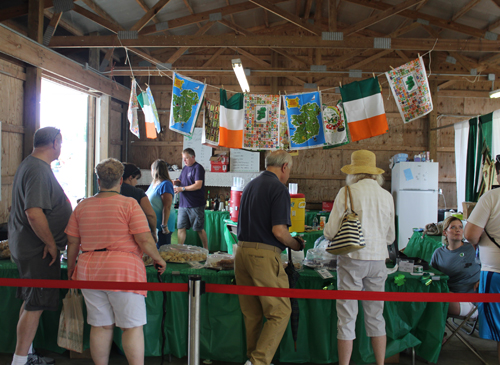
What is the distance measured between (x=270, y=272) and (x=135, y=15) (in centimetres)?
607

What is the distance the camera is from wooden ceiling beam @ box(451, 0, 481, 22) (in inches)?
249

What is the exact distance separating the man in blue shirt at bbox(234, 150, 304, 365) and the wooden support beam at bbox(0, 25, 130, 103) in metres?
3.85

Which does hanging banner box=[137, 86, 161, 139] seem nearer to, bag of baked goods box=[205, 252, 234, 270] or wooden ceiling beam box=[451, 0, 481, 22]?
bag of baked goods box=[205, 252, 234, 270]

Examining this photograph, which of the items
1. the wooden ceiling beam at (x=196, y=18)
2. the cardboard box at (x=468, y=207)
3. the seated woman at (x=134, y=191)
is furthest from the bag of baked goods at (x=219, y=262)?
the wooden ceiling beam at (x=196, y=18)

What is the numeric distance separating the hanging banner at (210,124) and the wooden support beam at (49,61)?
237cm

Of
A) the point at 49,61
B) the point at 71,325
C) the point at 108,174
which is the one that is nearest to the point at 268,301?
the point at 108,174

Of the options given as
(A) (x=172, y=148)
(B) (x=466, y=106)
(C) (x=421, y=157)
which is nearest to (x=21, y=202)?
(A) (x=172, y=148)

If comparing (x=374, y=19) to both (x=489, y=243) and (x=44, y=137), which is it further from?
(x=44, y=137)

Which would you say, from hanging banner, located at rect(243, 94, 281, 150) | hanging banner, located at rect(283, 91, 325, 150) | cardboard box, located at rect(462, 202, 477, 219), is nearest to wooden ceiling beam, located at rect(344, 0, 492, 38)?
hanging banner, located at rect(283, 91, 325, 150)

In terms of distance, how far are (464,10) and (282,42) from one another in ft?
12.0

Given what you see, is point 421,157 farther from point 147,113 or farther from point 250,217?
point 250,217

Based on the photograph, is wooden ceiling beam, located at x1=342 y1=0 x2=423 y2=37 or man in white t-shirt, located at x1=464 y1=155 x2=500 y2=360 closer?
man in white t-shirt, located at x1=464 y1=155 x2=500 y2=360

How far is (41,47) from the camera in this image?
5.35 m

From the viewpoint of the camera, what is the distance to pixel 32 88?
5.20m
